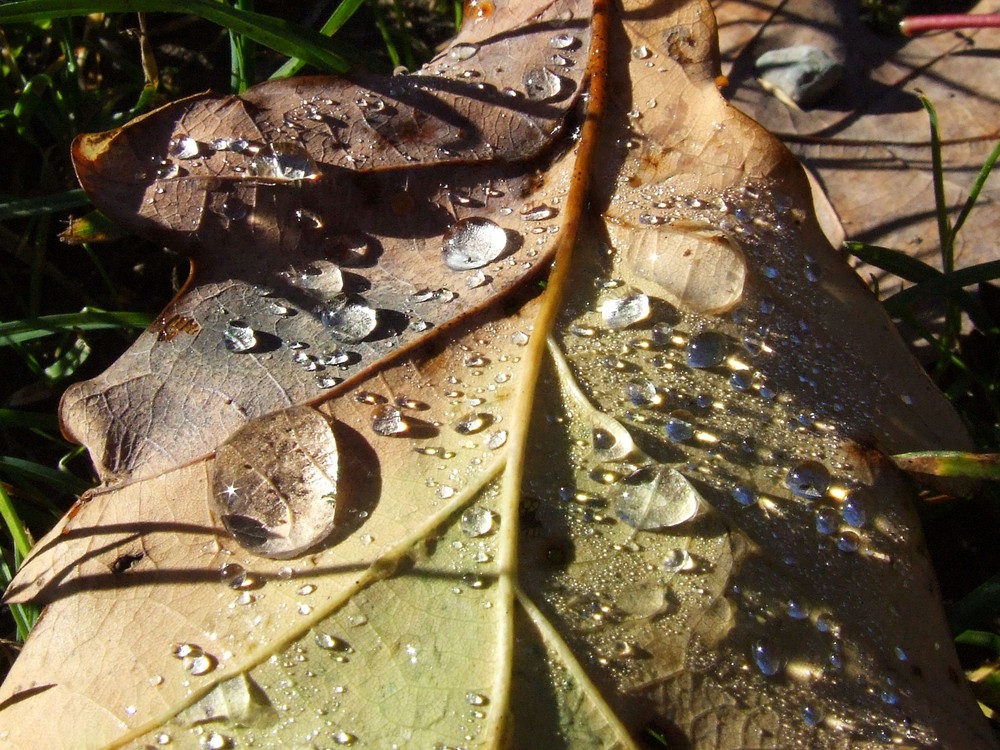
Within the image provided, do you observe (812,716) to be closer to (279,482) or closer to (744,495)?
(744,495)

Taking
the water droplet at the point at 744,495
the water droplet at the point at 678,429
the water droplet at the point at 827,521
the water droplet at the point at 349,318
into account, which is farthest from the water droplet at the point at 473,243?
the water droplet at the point at 827,521

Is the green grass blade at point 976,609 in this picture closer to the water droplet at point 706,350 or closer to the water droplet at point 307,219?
the water droplet at point 706,350

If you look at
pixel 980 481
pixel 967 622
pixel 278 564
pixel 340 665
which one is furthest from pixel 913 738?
pixel 278 564

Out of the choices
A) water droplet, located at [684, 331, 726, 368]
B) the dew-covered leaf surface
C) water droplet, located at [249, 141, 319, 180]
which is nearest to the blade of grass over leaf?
the dew-covered leaf surface

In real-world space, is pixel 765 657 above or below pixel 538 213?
below

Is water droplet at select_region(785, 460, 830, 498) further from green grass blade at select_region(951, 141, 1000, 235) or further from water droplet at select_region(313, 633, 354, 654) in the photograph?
green grass blade at select_region(951, 141, 1000, 235)

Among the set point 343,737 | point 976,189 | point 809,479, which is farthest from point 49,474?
point 976,189

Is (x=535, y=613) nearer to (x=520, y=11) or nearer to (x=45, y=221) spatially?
(x=520, y=11)
